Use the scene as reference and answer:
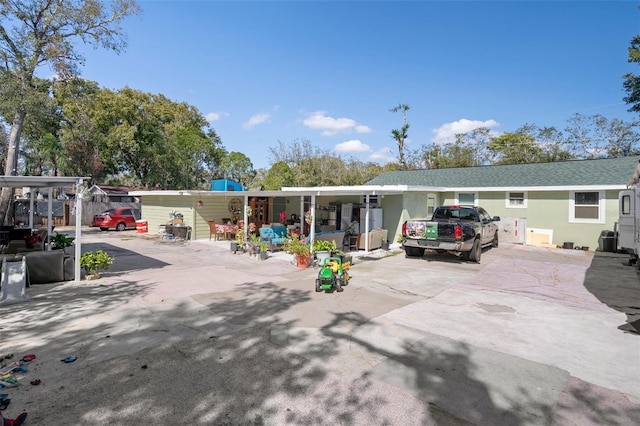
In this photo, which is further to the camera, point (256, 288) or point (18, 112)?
point (18, 112)

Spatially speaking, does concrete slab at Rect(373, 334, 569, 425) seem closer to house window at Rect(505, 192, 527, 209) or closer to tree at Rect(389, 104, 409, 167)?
house window at Rect(505, 192, 527, 209)

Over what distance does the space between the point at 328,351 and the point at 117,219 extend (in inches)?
808

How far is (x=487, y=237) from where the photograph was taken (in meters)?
12.5

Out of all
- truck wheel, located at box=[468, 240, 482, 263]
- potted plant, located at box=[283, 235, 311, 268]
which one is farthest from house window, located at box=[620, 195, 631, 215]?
potted plant, located at box=[283, 235, 311, 268]

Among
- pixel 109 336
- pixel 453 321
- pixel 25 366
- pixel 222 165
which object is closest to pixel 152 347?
pixel 109 336

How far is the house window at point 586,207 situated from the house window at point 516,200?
69.0 inches

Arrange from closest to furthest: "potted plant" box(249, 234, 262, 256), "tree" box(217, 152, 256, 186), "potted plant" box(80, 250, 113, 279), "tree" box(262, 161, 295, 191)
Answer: "potted plant" box(80, 250, 113, 279) < "potted plant" box(249, 234, 262, 256) < "tree" box(262, 161, 295, 191) < "tree" box(217, 152, 256, 186)

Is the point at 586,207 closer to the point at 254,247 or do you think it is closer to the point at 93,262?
the point at 254,247

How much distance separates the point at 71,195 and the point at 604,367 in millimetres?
33311

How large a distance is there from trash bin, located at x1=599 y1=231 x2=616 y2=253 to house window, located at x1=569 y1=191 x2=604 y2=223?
0.58 m

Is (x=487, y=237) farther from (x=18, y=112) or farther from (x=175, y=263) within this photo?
(x=18, y=112)

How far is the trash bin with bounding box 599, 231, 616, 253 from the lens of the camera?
1305 centimetres

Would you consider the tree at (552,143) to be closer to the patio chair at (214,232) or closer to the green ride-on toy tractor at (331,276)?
the patio chair at (214,232)

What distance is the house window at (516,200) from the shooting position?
15.5 metres
